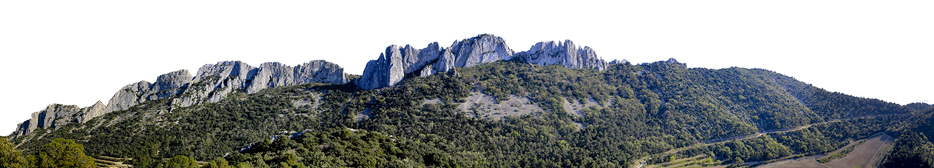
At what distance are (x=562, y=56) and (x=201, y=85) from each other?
127977mm

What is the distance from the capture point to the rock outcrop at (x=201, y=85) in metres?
98.0

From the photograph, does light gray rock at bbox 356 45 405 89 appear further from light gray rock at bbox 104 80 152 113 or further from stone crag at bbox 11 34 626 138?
light gray rock at bbox 104 80 152 113

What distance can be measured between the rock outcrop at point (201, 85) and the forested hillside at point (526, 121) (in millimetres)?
3392

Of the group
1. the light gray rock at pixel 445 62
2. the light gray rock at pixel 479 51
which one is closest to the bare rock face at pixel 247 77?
the light gray rock at pixel 445 62

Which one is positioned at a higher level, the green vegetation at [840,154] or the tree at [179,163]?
the tree at [179,163]

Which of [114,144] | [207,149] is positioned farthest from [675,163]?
[114,144]

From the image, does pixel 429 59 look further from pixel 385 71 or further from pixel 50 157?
pixel 50 157

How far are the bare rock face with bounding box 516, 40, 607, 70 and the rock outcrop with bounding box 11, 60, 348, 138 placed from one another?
2945 inches

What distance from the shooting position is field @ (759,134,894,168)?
9131cm

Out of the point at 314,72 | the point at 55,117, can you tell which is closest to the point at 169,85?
the point at 55,117

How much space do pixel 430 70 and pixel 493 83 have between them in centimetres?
2396

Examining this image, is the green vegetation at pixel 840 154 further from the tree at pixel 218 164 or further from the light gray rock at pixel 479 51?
the tree at pixel 218 164

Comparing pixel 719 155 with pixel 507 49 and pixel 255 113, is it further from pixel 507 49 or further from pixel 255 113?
pixel 255 113

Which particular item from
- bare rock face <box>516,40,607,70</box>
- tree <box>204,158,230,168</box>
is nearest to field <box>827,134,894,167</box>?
bare rock face <box>516,40,607,70</box>
